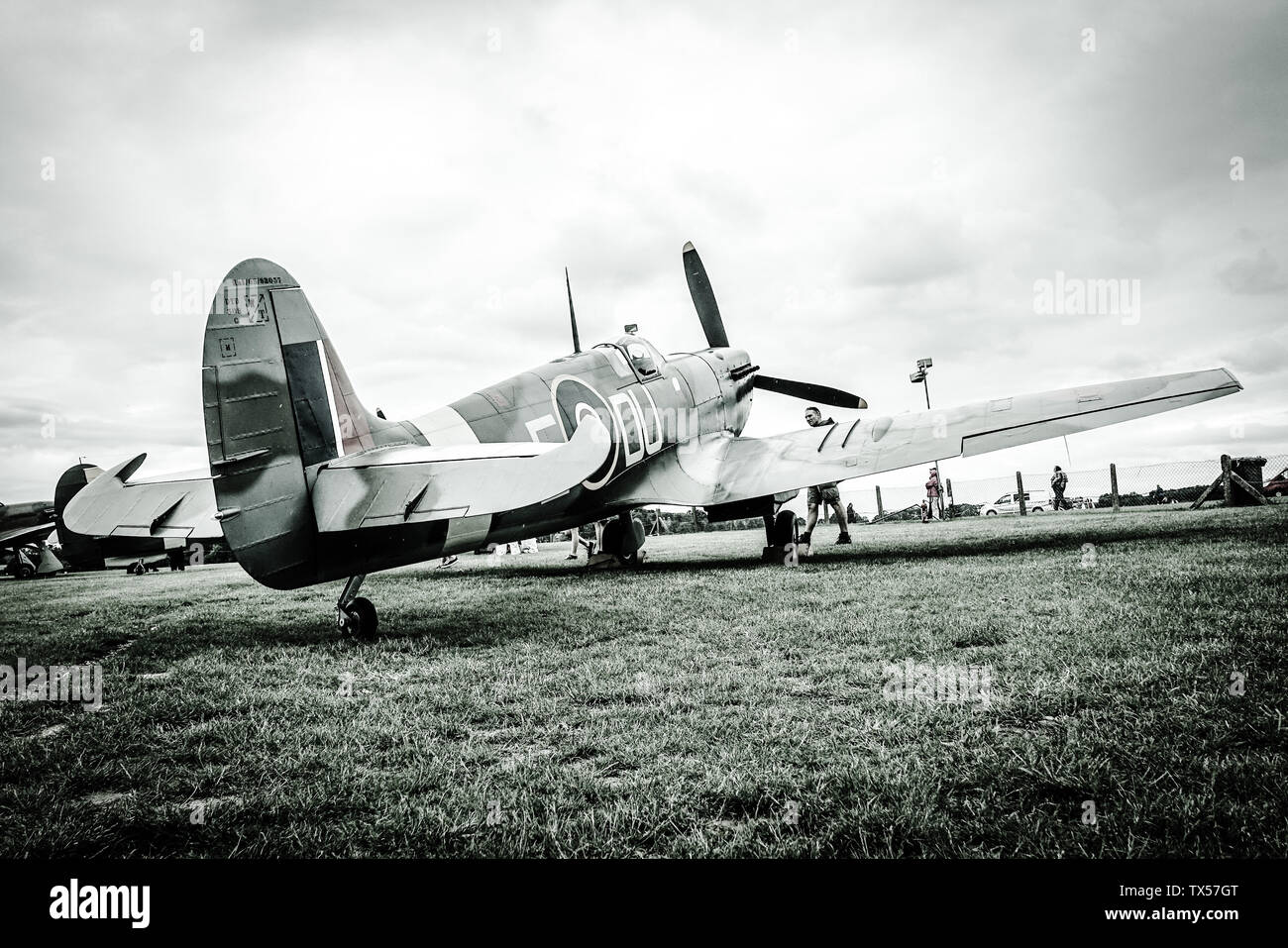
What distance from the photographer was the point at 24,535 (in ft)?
63.4

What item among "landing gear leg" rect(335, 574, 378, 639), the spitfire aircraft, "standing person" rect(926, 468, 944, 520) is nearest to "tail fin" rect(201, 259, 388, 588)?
the spitfire aircraft

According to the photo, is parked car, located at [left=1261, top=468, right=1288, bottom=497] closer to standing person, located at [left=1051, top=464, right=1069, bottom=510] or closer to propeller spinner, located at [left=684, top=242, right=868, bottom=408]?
standing person, located at [left=1051, top=464, right=1069, bottom=510]

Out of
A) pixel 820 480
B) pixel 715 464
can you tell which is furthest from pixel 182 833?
pixel 715 464

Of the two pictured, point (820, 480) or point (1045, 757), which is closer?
point (1045, 757)

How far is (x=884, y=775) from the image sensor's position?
7.85ft

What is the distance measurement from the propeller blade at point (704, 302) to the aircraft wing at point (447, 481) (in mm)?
10235

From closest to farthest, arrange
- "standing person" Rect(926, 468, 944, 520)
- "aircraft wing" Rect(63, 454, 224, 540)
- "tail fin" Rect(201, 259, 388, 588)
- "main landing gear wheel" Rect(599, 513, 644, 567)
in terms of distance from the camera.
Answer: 1. "tail fin" Rect(201, 259, 388, 588)
2. "aircraft wing" Rect(63, 454, 224, 540)
3. "main landing gear wheel" Rect(599, 513, 644, 567)
4. "standing person" Rect(926, 468, 944, 520)

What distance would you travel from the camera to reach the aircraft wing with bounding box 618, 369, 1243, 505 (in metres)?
9.06

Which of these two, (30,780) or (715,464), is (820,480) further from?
(30,780)

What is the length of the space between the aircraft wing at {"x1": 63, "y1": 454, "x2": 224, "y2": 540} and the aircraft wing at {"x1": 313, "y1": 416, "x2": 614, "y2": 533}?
62.8 inches

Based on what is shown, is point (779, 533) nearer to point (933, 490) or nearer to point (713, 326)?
point (713, 326)

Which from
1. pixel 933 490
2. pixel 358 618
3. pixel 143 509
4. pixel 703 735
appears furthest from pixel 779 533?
pixel 933 490

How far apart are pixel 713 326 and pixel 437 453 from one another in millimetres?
10451
